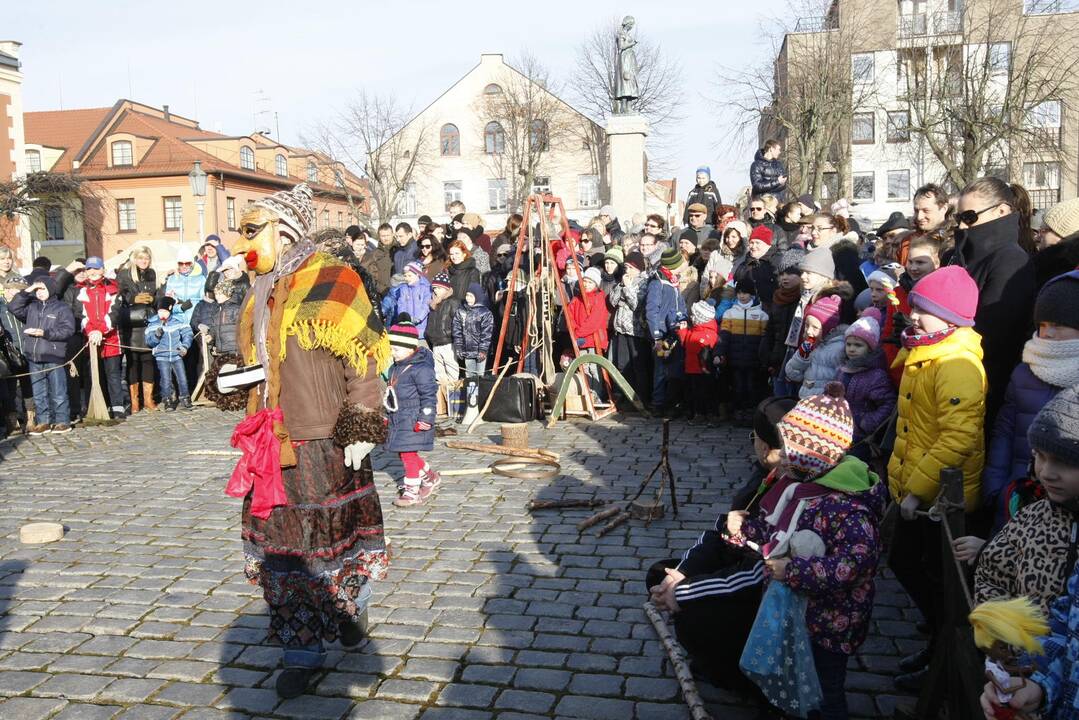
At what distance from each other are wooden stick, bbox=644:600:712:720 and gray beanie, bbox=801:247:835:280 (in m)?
3.91

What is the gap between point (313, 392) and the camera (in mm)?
4270

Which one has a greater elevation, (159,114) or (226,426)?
(159,114)

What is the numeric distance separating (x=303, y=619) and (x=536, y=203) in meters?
8.31

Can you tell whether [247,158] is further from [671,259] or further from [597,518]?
[597,518]

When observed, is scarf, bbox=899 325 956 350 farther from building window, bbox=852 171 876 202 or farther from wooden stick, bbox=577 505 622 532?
building window, bbox=852 171 876 202

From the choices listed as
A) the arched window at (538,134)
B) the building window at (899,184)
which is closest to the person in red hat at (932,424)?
the building window at (899,184)

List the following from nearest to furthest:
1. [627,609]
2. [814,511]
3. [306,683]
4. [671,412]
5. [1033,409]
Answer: [814,511] < [1033,409] < [306,683] < [627,609] < [671,412]

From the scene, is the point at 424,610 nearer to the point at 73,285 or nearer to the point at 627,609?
the point at 627,609

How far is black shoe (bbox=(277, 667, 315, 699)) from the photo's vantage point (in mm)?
4086

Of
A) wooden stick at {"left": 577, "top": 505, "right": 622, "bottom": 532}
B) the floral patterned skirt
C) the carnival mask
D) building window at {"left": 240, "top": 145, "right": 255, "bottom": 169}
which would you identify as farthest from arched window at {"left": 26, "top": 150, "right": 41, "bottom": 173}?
the floral patterned skirt

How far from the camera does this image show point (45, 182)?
4056cm

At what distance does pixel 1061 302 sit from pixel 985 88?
27385 millimetres

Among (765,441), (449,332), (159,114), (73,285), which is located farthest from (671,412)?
(159,114)

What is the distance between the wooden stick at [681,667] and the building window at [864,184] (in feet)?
144
